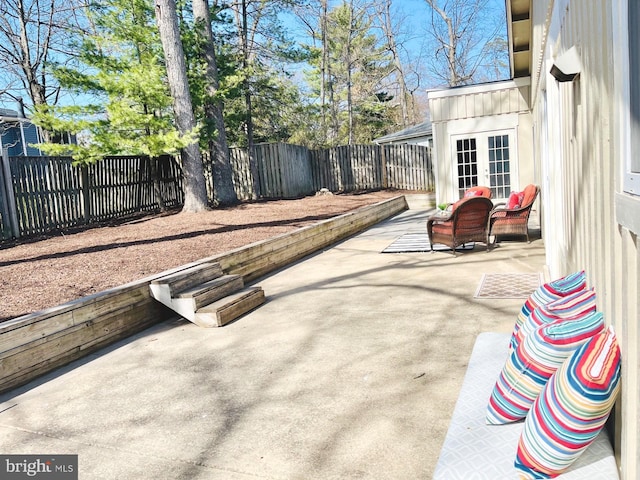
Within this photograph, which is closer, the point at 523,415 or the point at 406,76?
the point at 523,415

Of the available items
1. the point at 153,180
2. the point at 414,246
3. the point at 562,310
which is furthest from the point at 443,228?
the point at 153,180

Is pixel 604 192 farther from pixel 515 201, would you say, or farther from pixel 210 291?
pixel 515 201

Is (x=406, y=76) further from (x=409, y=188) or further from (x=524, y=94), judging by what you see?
(x=524, y=94)

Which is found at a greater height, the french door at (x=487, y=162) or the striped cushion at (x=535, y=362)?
the french door at (x=487, y=162)

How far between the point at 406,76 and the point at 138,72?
21814mm

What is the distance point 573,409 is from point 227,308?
12.2 feet

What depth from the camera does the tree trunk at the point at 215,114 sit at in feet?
44.5

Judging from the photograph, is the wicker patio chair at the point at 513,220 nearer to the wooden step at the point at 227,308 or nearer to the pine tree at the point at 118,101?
the wooden step at the point at 227,308

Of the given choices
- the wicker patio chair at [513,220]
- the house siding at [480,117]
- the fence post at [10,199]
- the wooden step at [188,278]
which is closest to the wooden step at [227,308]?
the wooden step at [188,278]

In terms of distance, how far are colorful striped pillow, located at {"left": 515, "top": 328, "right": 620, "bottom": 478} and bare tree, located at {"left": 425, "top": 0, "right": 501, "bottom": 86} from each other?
26347 millimetres

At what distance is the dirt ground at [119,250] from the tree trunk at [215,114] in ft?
6.74

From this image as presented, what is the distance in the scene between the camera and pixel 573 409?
59.6 inches

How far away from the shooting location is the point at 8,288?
5.24 meters

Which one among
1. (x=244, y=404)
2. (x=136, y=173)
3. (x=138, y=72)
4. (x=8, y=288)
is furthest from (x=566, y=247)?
(x=136, y=173)
